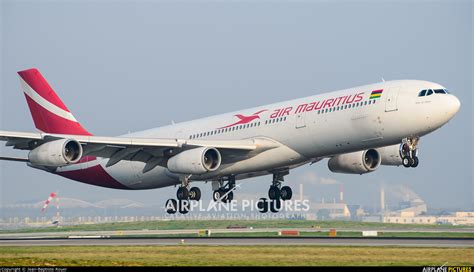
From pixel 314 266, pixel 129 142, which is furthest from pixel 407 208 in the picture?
pixel 314 266

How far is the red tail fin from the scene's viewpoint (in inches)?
2667

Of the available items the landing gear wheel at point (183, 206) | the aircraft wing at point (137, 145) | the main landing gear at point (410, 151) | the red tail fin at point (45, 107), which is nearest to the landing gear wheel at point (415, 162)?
the main landing gear at point (410, 151)

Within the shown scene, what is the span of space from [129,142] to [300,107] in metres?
11.2

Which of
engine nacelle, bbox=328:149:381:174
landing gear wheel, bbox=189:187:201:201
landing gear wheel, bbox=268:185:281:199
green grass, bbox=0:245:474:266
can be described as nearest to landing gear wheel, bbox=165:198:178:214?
landing gear wheel, bbox=189:187:201:201

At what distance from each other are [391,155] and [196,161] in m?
13.1

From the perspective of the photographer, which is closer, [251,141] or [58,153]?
[58,153]

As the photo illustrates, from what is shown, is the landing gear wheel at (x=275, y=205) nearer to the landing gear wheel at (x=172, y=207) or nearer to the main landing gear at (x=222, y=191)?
the main landing gear at (x=222, y=191)

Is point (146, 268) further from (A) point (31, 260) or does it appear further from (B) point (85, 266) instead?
(A) point (31, 260)

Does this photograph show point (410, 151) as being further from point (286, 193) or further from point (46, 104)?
point (46, 104)

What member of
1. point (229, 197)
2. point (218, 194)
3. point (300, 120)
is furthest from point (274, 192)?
point (300, 120)

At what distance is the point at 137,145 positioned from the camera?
5772cm

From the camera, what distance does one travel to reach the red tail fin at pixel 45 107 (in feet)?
222

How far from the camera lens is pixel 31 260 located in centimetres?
3725

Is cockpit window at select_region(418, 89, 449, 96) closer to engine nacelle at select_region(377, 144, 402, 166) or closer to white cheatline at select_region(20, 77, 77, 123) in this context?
engine nacelle at select_region(377, 144, 402, 166)
